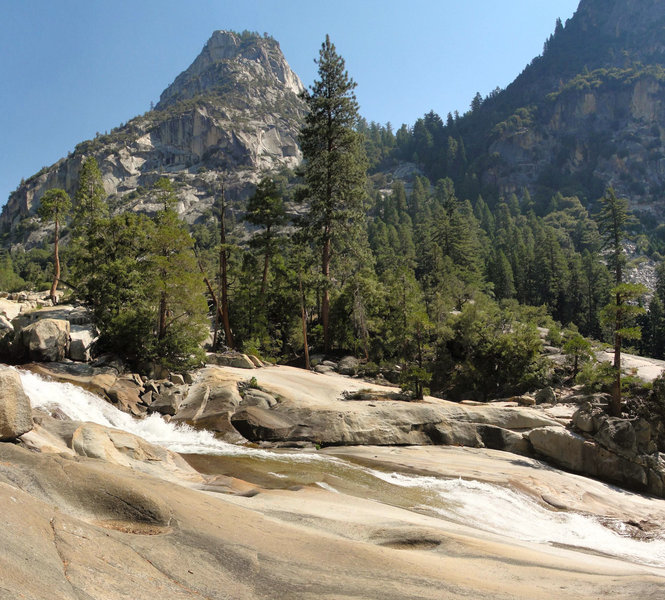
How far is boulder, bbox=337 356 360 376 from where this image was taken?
101 ft

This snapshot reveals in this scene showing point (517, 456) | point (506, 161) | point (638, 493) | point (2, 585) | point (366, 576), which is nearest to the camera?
point (2, 585)

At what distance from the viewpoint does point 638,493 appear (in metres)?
17.2

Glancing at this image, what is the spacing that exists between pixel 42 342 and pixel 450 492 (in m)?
19.1

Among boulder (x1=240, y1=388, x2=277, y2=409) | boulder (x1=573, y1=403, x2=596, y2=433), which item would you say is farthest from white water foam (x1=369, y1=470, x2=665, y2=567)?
boulder (x1=240, y1=388, x2=277, y2=409)

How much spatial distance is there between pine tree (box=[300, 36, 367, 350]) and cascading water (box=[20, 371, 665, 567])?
56.7 feet

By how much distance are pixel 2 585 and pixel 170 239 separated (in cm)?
2293

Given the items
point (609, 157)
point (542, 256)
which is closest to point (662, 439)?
point (542, 256)

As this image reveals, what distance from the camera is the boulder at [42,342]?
21.8m

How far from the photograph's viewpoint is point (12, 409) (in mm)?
9227

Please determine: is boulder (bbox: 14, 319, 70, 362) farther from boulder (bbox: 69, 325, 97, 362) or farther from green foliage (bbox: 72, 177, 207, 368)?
green foliage (bbox: 72, 177, 207, 368)

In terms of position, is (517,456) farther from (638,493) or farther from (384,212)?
(384,212)

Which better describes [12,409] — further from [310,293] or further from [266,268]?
[266,268]

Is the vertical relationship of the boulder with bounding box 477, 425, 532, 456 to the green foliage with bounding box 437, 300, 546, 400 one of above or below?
below

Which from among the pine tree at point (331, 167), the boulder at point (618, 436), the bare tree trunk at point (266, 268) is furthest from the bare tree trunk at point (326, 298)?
the boulder at point (618, 436)
